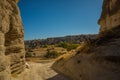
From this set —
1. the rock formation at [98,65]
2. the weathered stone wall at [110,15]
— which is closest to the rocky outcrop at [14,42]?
the rock formation at [98,65]

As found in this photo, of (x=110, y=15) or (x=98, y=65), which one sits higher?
(x=110, y=15)

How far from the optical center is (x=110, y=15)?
3153 cm

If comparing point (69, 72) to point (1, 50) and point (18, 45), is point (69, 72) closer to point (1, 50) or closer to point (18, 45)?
point (18, 45)

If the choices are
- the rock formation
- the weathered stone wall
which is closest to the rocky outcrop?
the rock formation

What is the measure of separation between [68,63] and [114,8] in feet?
58.3

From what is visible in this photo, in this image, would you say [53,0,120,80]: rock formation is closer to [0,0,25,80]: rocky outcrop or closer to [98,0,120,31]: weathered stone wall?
[0,0,25,80]: rocky outcrop

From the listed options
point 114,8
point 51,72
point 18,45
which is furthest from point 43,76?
point 114,8

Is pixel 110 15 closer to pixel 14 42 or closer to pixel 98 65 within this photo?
pixel 98 65

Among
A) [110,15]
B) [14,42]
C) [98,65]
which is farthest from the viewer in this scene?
[110,15]

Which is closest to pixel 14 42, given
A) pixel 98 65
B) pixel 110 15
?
pixel 98 65

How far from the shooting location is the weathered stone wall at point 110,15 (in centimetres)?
2875

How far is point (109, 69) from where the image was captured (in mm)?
12406

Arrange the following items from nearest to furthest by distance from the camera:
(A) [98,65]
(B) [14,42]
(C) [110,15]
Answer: (A) [98,65] < (B) [14,42] < (C) [110,15]

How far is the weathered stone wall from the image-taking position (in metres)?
28.8
